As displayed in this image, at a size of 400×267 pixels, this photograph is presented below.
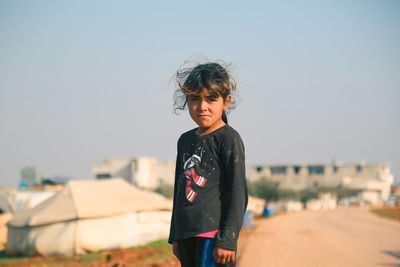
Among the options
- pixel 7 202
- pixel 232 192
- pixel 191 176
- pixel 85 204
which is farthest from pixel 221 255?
pixel 7 202

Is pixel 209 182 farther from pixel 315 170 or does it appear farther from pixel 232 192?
pixel 315 170

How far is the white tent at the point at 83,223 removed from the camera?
11.9 meters

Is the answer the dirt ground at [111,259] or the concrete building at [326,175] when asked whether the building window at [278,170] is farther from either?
the dirt ground at [111,259]

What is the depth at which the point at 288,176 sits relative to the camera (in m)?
85.5

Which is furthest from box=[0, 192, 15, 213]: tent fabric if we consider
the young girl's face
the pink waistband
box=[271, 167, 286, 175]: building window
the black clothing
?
box=[271, 167, 286, 175]: building window

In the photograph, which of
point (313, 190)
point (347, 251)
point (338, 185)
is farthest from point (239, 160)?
point (338, 185)

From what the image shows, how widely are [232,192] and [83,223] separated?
10.1 metres

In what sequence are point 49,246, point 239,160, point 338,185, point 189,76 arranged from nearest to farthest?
point 239,160
point 189,76
point 49,246
point 338,185

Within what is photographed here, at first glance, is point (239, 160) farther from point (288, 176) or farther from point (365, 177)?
point (365, 177)

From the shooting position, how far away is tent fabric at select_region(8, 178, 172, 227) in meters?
12.2

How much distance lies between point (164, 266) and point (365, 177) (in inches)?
3373

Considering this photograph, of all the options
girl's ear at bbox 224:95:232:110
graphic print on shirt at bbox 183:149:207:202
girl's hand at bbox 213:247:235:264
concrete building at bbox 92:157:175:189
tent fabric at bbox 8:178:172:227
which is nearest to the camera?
girl's hand at bbox 213:247:235:264

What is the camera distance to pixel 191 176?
2896mm

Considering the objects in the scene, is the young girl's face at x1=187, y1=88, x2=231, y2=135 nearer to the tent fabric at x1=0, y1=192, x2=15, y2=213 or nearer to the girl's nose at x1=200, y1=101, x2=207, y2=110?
the girl's nose at x1=200, y1=101, x2=207, y2=110
